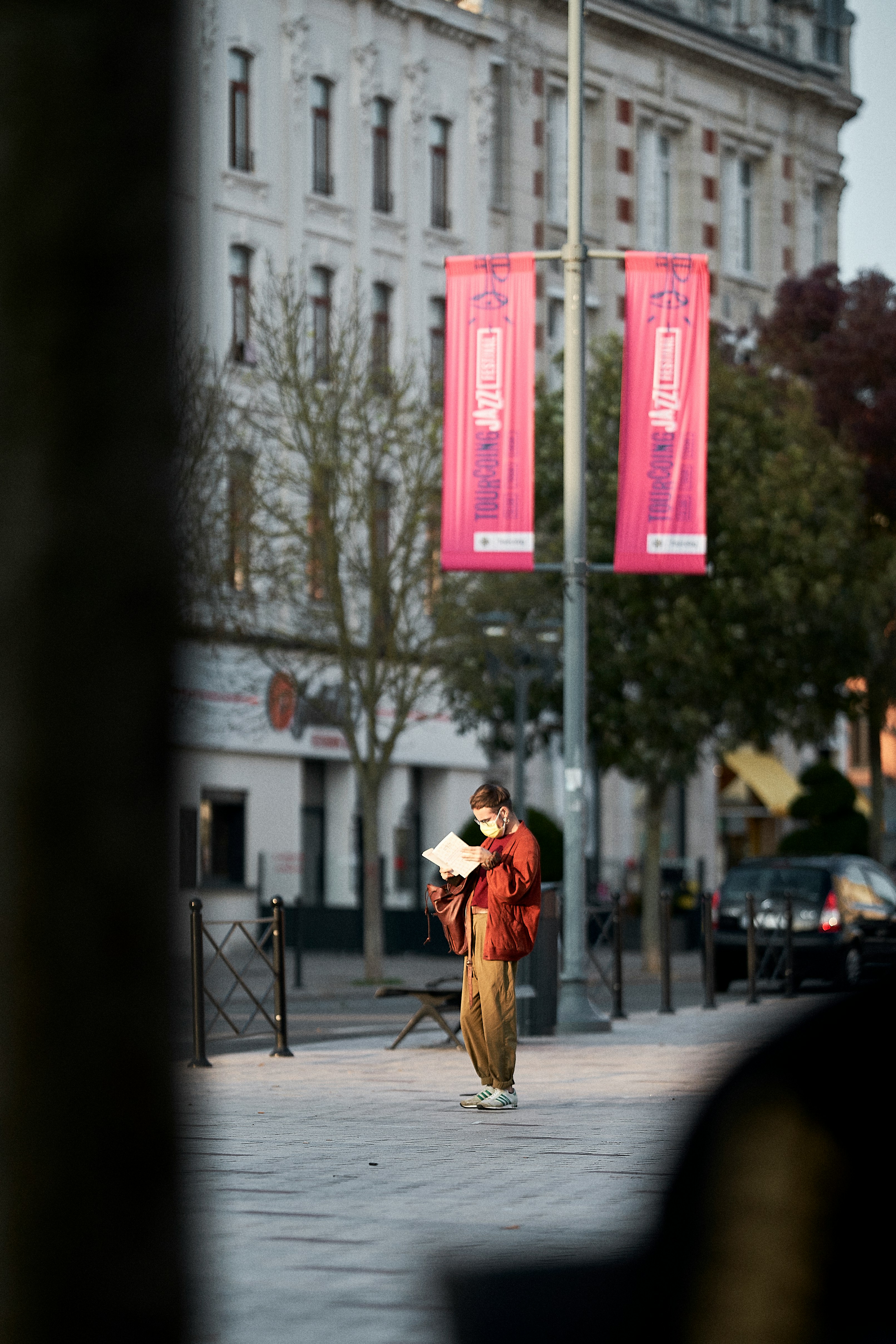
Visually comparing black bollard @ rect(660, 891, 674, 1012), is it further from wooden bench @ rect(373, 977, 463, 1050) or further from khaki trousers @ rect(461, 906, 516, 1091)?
khaki trousers @ rect(461, 906, 516, 1091)

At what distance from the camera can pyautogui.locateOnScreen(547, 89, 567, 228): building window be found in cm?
4772

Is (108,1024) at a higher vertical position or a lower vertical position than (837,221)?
lower

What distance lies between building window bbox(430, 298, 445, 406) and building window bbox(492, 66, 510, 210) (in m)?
2.53

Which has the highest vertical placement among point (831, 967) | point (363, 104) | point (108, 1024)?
point (363, 104)

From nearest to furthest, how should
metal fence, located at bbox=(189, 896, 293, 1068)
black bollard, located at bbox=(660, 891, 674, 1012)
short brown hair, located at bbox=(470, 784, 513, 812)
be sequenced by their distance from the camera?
short brown hair, located at bbox=(470, 784, 513, 812) < metal fence, located at bbox=(189, 896, 293, 1068) < black bollard, located at bbox=(660, 891, 674, 1012)

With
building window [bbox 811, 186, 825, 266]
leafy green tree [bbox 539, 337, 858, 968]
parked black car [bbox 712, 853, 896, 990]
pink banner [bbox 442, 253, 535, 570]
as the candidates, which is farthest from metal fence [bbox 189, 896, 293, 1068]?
building window [bbox 811, 186, 825, 266]

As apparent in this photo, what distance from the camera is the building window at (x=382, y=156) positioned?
42938 millimetres

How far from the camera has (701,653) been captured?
104 ft

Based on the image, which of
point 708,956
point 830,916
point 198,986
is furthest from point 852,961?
point 198,986

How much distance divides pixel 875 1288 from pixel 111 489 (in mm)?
1288

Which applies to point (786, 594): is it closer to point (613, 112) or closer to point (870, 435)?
point (870, 435)

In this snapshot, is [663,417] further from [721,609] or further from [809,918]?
[721,609]

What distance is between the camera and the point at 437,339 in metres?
43.3

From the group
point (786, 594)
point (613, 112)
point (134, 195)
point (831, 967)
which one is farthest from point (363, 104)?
point (134, 195)
